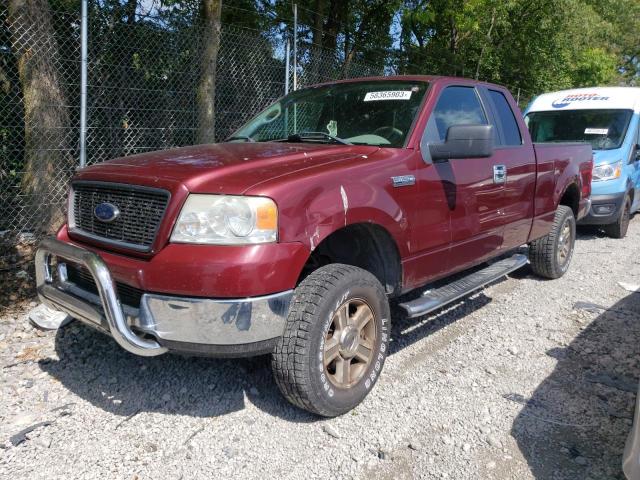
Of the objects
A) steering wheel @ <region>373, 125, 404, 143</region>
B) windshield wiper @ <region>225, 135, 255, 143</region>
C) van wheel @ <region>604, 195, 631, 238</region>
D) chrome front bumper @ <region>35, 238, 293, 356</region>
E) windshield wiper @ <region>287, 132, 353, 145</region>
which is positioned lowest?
van wheel @ <region>604, 195, 631, 238</region>

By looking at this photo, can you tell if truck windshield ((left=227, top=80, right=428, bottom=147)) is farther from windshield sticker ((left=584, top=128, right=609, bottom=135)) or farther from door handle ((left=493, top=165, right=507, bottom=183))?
windshield sticker ((left=584, top=128, right=609, bottom=135))

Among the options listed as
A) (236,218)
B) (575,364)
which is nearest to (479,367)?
(575,364)

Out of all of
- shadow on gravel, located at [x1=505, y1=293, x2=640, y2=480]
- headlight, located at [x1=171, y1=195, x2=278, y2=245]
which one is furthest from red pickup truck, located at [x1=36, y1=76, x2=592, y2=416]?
shadow on gravel, located at [x1=505, y1=293, x2=640, y2=480]

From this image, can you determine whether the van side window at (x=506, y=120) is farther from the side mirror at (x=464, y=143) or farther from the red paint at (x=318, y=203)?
the side mirror at (x=464, y=143)

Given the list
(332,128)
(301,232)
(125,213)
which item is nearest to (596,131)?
(332,128)

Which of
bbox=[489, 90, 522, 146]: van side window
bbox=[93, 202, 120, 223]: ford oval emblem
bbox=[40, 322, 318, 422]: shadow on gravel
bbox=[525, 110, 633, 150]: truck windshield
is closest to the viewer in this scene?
bbox=[93, 202, 120, 223]: ford oval emblem

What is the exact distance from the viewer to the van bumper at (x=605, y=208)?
24.3 feet

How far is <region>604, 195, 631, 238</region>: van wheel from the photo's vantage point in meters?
7.73

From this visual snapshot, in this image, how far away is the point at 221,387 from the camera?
328 centimetres

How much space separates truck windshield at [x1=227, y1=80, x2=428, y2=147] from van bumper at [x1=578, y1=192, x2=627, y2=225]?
485cm

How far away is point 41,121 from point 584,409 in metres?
5.66

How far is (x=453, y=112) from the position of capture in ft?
12.8

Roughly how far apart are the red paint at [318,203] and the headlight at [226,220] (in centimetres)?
4

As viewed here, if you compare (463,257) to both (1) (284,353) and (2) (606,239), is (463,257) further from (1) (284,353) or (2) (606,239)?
(2) (606,239)
